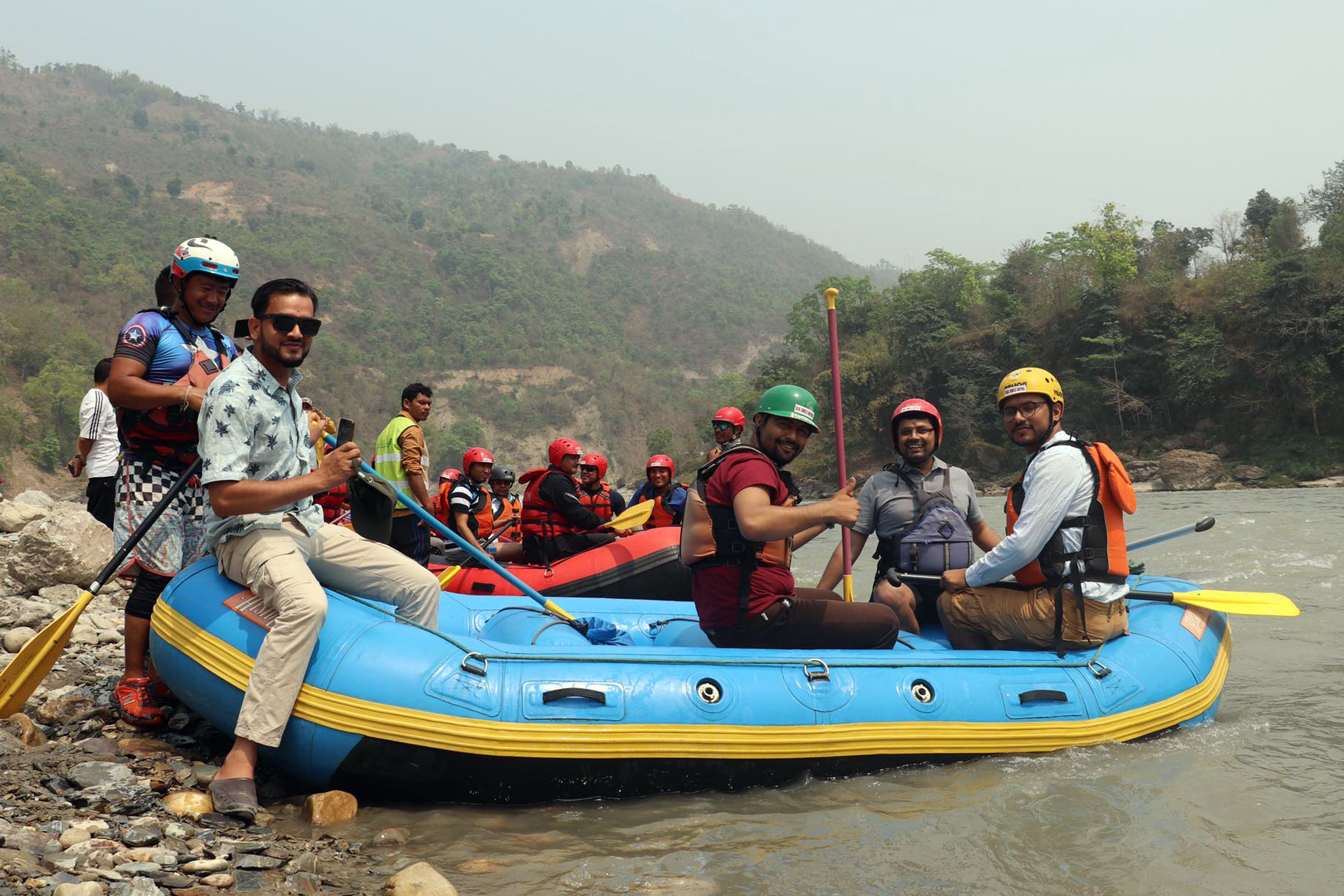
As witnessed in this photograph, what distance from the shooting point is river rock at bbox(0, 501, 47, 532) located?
32.3 ft

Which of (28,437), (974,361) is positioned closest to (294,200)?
(28,437)

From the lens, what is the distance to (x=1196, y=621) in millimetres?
5188

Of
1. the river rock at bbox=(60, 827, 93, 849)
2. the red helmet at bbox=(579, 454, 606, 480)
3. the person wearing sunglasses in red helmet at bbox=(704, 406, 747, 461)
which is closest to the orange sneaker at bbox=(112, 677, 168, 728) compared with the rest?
the river rock at bbox=(60, 827, 93, 849)

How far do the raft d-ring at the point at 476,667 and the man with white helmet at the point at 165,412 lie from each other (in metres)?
1.23

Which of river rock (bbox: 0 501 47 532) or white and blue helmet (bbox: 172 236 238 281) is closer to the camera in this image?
white and blue helmet (bbox: 172 236 238 281)

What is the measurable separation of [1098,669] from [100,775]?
14.0 feet

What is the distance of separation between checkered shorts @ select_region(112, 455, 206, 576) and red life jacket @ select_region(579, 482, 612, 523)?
5056 mm

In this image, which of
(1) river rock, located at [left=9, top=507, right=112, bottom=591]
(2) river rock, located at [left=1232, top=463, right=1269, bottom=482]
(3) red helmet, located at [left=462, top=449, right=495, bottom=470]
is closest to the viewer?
(1) river rock, located at [left=9, top=507, right=112, bottom=591]

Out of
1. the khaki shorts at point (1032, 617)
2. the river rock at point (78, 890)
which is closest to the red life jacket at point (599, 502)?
the khaki shorts at point (1032, 617)

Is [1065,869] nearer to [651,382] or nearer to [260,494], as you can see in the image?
[260,494]

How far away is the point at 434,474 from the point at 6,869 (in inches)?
2854

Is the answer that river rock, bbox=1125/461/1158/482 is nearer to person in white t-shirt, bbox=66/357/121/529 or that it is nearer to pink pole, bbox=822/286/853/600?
pink pole, bbox=822/286/853/600

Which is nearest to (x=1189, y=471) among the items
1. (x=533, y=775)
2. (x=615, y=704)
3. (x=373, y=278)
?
(x=615, y=704)

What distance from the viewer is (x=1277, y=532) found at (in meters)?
13.9
